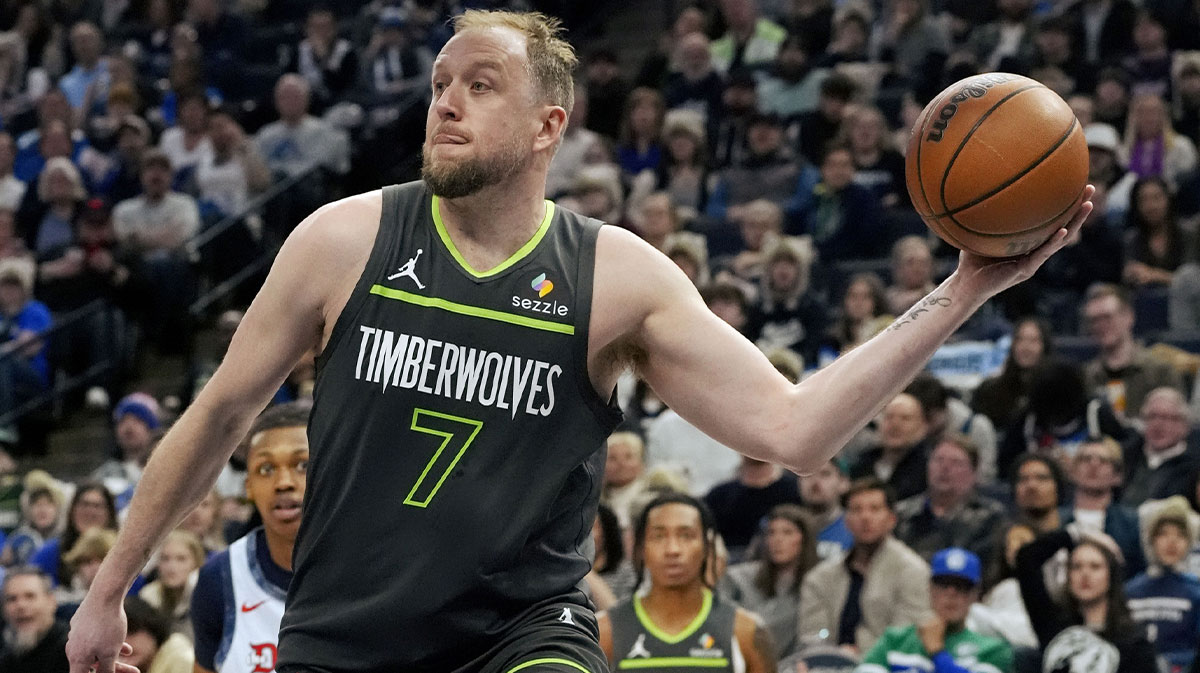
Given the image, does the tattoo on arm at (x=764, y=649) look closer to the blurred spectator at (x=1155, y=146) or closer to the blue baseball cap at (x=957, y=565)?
the blue baseball cap at (x=957, y=565)

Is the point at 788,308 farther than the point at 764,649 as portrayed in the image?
Yes

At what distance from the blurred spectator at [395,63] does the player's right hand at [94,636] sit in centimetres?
1151

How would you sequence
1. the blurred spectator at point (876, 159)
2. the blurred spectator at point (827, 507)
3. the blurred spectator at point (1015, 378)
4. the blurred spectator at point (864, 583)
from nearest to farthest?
the blurred spectator at point (864, 583) → the blurred spectator at point (827, 507) → the blurred spectator at point (1015, 378) → the blurred spectator at point (876, 159)

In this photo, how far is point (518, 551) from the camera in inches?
140

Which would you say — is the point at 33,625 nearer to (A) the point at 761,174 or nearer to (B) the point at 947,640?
(B) the point at 947,640

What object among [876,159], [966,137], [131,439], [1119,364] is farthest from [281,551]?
[876,159]

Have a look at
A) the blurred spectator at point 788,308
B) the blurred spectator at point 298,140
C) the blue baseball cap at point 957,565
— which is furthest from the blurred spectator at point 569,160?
the blue baseball cap at point 957,565

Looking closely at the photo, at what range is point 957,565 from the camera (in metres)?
7.66

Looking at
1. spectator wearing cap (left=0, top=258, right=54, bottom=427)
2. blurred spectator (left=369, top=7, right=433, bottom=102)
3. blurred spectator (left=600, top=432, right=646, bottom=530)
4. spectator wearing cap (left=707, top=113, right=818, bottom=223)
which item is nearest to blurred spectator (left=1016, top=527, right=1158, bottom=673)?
blurred spectator (left=600, top=432, right=646, bottom=530)

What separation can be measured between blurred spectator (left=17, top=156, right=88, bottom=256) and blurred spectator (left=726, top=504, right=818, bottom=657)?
7300 millimetres

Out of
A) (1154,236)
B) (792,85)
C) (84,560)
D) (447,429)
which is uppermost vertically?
(792,85)

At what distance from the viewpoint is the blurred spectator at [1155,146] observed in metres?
11.1

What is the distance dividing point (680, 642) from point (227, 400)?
3750 millimetres

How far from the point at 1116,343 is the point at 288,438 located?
18.2 feet
